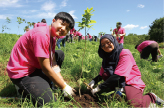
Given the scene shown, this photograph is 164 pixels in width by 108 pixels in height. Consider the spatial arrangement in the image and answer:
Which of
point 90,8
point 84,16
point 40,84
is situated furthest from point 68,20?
point 40,84

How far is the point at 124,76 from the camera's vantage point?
1.73 meters

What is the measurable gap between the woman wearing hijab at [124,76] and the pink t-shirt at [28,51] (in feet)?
2.96

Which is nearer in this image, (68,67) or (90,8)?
(90,8)

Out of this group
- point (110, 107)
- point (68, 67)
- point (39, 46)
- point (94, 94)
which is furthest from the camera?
point (68, 67)

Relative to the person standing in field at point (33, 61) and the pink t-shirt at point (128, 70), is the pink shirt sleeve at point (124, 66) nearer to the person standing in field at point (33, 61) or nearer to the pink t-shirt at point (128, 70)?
the pink t-shirt at point (128, 70)

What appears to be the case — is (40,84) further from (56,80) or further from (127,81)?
(127,81)

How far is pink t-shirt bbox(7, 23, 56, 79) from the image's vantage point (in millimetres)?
1444

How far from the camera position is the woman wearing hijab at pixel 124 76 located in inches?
65.7

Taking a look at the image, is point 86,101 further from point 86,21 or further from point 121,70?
point 86,21

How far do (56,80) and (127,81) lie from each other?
44.1 inches

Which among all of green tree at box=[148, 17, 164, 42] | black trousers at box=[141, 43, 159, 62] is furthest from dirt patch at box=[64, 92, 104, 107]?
green tree at box=[148, 17, 164, 42]

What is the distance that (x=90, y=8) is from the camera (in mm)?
1476

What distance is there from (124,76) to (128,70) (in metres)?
0.11

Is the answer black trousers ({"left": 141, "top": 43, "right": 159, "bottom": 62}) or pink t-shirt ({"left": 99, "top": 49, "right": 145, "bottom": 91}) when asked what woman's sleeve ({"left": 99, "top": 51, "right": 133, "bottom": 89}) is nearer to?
pink t-shirt ({"left": 99, "top": 49, "right": 145, "bottom": 91})
